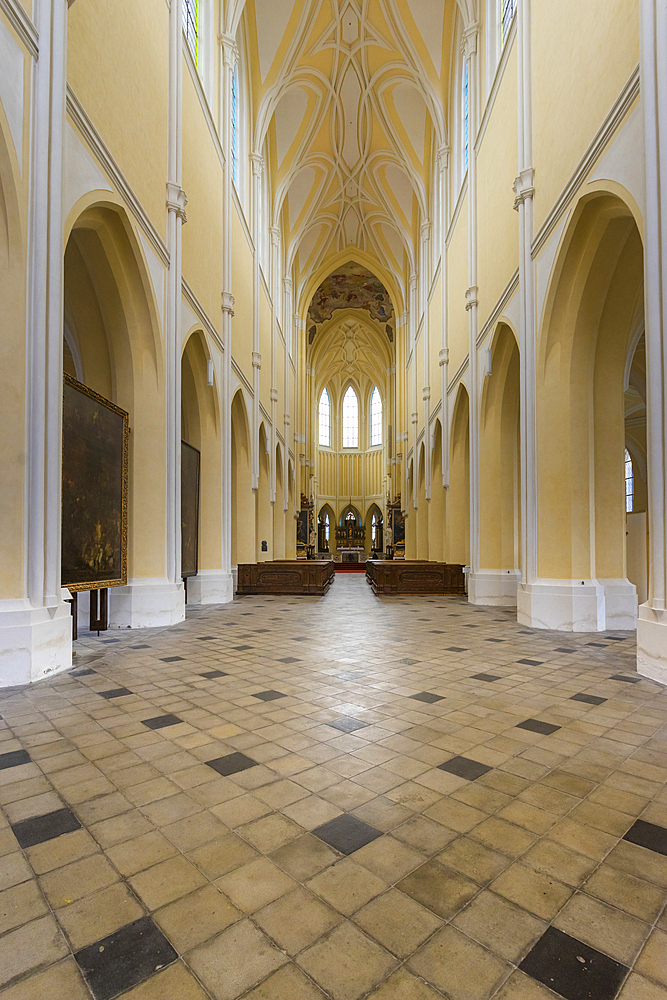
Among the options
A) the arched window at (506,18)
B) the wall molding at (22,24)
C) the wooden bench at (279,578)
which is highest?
the arched window at (506,18)

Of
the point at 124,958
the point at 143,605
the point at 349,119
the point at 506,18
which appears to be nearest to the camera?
the point at 124,958

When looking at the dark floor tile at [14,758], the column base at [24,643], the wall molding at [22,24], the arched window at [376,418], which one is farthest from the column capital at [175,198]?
the arched window at [376,418]

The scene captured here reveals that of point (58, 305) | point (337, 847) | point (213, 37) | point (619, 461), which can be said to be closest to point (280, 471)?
point (213, 37)

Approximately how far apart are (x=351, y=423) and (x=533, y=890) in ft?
136

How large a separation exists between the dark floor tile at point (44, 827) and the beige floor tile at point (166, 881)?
50 centimetres

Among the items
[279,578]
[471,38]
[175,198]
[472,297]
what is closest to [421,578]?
A: [279,578]

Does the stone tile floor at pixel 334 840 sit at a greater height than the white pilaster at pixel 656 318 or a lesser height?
lesser

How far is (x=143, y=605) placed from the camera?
293 inches

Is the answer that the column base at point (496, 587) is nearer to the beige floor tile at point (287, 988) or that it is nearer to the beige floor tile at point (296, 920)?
the beige floor tile at point (296, 920)

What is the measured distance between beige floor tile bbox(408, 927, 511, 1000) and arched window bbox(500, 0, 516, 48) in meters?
12.1

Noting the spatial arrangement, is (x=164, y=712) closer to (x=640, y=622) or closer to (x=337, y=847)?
(x=337, y=847)

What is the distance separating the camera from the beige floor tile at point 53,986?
1398mm

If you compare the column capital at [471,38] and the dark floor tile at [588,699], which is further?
the column capital at [471,38]

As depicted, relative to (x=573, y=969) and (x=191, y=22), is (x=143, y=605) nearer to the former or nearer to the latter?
(x=573, y=969)
